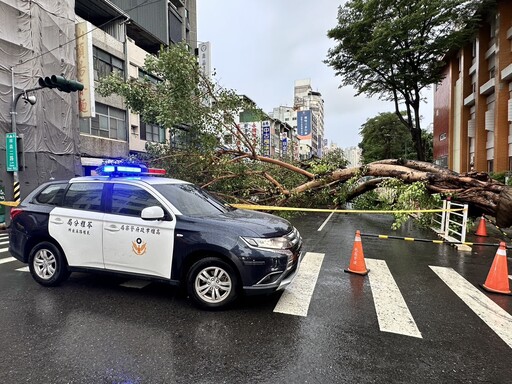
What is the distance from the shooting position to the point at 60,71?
15.6 m

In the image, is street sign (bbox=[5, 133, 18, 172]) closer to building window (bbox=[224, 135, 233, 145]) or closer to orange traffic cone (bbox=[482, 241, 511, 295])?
building window (bbox=[224, 135, 233, 145])

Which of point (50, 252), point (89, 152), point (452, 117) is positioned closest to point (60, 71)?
point (89, 152)

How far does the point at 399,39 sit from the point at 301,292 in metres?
19.4

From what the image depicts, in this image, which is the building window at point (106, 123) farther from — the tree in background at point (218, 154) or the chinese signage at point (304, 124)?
the chinese signage at point (304, 124)

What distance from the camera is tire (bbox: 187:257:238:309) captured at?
13.3 ft

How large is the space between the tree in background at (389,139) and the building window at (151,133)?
35.5 metres

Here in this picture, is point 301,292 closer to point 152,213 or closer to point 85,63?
point 152,213

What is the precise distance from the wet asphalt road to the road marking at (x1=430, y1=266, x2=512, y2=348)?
13 cm

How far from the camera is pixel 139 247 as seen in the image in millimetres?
4312

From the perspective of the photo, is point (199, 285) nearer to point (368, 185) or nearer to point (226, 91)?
point (226, 91)

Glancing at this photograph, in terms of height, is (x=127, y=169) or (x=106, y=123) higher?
(x=106, y=123)

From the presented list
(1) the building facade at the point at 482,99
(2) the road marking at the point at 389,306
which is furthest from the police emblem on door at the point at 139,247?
(1) the building facade at the point at 482,99

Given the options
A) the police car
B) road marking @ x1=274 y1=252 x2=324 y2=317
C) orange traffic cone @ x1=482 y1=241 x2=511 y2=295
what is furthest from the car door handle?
orange traffic cone @ x1=482 y1=241 x2=511 y2=295

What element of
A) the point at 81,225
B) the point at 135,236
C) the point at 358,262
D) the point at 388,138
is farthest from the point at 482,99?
the point at 81,225
